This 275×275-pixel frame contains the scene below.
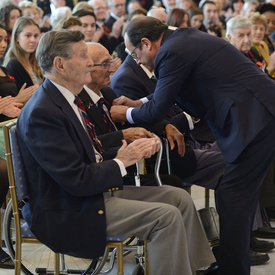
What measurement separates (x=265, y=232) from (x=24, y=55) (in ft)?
7.64

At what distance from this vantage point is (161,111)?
9.07 ft

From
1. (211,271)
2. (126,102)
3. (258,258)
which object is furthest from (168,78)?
(258,258)

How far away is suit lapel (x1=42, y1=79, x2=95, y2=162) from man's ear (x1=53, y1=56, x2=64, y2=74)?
0.21 ft

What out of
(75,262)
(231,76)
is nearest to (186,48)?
(231,76)

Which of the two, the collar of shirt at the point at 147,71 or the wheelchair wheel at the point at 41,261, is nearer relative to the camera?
the wheelchair wheel at the point at 41,261

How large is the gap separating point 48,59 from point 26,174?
0.47 m

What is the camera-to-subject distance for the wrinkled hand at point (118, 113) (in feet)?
9.93

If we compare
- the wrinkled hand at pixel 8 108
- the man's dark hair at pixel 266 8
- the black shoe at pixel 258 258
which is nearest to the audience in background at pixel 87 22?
the wrinkled hand at pixel 8 108

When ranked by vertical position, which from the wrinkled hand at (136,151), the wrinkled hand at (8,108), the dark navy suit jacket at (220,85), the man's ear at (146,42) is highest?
the man's ear at (146,42)

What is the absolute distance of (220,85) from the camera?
8.57ft

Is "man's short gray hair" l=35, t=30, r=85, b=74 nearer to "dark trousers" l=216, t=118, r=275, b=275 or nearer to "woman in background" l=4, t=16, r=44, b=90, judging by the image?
"dark trousers" l=216, t=118, r=275, b=275

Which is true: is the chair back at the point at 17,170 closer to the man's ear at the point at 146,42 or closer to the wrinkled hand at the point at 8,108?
the man's ear at the point at 146,42

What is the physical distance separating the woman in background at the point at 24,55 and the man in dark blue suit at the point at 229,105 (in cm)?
187

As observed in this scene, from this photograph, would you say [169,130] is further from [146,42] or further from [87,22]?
[87,22]
